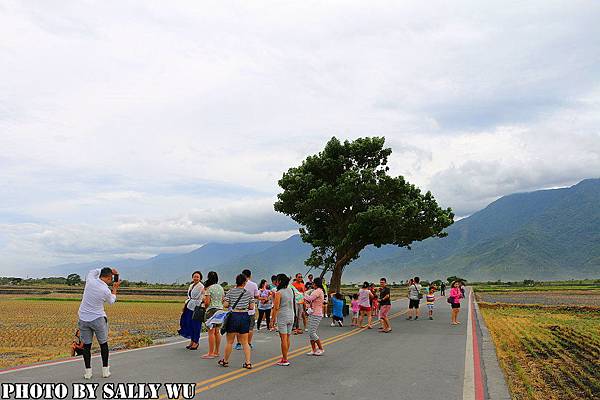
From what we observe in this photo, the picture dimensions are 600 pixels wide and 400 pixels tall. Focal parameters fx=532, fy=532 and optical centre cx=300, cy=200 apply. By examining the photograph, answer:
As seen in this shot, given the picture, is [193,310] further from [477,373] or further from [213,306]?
[477,373]

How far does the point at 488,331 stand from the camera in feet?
64.9

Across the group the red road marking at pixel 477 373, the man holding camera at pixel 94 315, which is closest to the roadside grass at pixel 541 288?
the red road marking at pixel 477 373

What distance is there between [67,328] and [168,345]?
14428 mm

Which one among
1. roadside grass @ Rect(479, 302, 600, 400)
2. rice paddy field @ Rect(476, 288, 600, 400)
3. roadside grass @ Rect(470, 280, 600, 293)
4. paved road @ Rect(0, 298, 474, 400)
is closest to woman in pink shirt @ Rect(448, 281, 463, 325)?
roadside grass @ Rect(479, 302, 600, 400)

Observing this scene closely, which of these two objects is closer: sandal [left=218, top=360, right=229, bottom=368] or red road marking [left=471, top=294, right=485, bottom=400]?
red road marking [left=471, top=294, right=485, bottom=400]

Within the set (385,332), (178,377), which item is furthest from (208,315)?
(385,332)

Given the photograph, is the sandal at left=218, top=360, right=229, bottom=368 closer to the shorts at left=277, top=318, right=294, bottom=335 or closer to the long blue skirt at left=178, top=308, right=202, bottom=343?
the shorts at left=277, top=318, right=294, bottom=335

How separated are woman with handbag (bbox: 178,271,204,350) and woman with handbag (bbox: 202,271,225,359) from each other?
0.37m

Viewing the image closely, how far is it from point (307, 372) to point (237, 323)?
5.93ft

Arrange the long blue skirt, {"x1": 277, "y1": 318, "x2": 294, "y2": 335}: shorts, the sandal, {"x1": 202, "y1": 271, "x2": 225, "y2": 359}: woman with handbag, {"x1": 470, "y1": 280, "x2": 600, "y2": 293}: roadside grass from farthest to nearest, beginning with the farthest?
{"x1": 470, "y1": 280, "x2": 600, "y2": 293}: roadside grass < the long blue skirt < {"x1": 202, "y1": 271, "x2": 225, "y2": 359}: woman with handbag < {"x1": 277, "y1": 318, "x2": 294, "y2": 335}: shorts < the sandal

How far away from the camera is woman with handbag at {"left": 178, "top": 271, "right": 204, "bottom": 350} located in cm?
1338

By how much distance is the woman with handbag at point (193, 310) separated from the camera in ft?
43.9

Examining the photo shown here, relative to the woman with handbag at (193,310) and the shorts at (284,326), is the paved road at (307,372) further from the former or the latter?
the shorts at (284,326)

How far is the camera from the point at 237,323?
11.4 metres
